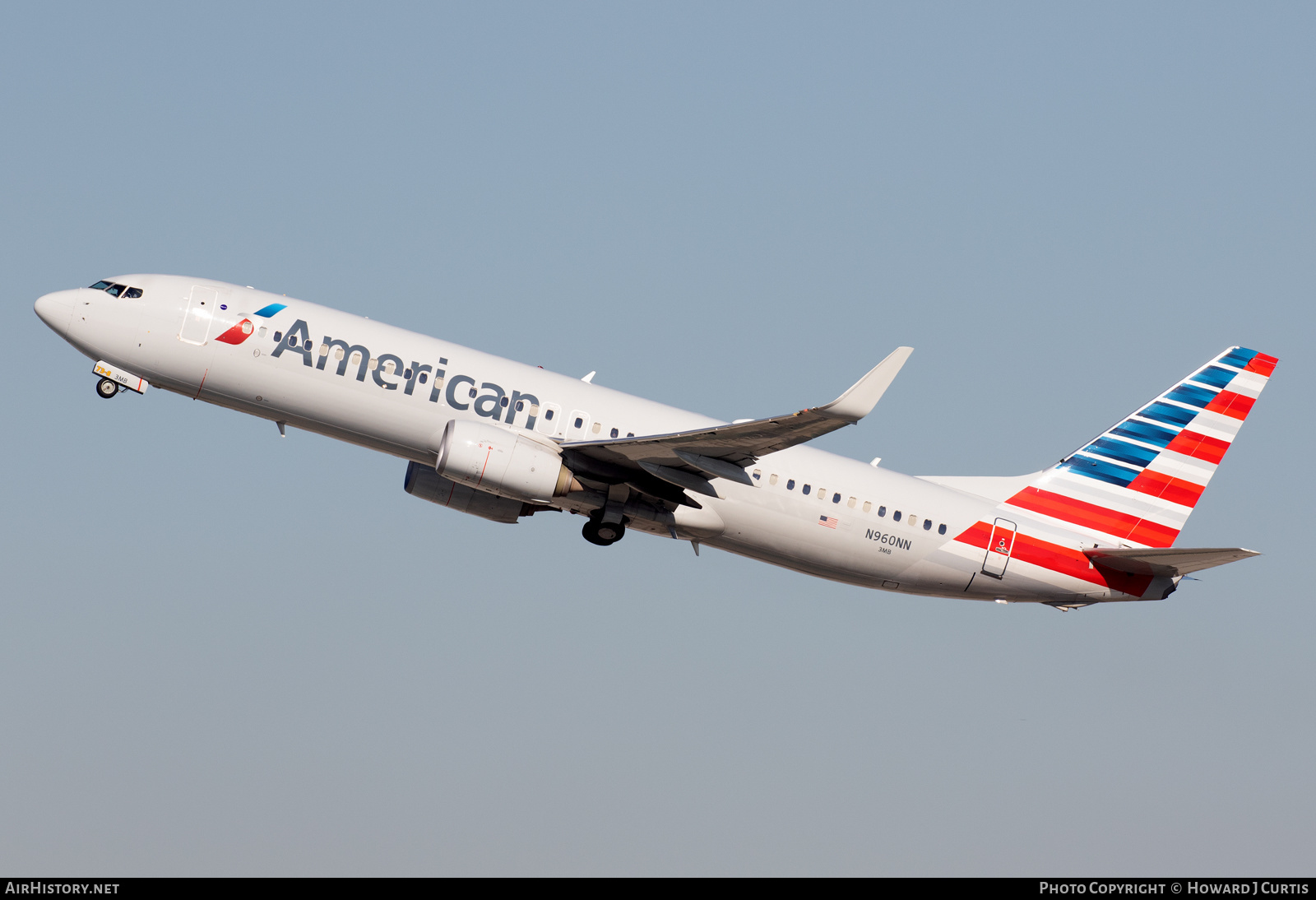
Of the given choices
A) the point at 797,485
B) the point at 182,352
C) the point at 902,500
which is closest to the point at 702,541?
the point at 797,485

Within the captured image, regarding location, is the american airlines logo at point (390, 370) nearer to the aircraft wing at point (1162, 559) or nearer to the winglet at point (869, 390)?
the winglet at point (869, 390)

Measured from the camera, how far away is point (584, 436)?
36250mm

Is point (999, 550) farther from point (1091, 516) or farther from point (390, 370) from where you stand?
point (390, 370)

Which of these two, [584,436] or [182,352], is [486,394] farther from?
[182,352]

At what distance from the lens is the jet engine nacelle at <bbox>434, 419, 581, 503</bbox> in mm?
34094

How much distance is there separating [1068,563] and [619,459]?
13.9m

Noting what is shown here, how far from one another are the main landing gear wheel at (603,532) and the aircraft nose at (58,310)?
14.7 meters

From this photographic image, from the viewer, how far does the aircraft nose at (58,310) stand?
1400 inches

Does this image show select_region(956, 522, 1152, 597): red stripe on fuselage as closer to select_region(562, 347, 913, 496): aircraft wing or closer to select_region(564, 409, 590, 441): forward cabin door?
select_region(562, 347, 913, 496): aircraft wing

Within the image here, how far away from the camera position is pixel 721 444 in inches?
1352

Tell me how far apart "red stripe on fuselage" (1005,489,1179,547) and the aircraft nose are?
26.9 meters

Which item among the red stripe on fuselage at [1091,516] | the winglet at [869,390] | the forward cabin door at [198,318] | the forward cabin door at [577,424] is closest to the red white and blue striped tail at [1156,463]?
the red stripe on fuselage at [1091,516]

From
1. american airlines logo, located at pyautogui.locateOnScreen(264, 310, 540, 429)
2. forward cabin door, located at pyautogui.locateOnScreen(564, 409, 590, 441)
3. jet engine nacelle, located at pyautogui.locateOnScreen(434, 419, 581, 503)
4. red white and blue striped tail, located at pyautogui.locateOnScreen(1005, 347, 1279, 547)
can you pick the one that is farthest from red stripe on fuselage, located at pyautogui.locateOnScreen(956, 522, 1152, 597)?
american airlines logo, located at pyautogui.locateOnScreen(264, 310, 540, 429)
